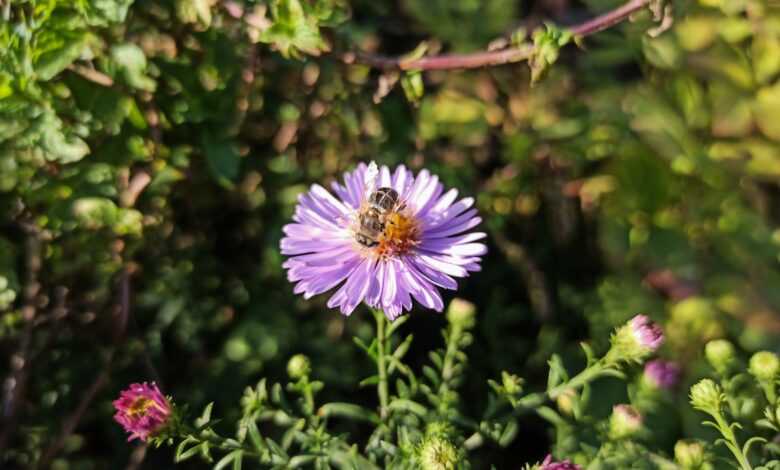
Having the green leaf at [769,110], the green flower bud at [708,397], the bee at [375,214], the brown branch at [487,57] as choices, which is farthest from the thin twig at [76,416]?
the green leaf at [769,110]

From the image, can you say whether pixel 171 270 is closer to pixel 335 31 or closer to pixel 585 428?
pixel 335 31

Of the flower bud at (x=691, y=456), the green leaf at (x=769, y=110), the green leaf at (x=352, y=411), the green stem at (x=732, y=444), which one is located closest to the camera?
the green stem at (x=732, y=444)

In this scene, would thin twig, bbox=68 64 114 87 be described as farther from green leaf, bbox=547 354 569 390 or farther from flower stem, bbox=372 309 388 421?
green leaf, bbox=547 354 569 390

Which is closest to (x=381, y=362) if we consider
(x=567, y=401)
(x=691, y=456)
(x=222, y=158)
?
(x=567, y=401)

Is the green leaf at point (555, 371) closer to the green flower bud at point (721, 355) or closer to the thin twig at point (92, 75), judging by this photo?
the green flower bud at point (721, 355)

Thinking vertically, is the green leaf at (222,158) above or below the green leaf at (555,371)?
above

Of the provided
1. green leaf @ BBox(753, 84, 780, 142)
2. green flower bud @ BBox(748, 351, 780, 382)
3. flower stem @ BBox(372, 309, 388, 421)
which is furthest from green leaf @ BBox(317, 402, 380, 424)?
green leaf @ BBox(753, 84, 780, 142)

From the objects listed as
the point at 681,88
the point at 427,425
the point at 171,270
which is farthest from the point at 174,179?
the point at 681,88

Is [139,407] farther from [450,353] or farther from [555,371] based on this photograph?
[555,371]
